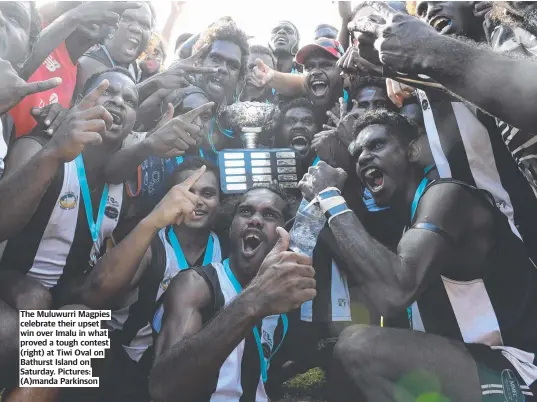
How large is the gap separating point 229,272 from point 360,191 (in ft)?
2.65

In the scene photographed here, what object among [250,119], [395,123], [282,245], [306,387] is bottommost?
[306,387]

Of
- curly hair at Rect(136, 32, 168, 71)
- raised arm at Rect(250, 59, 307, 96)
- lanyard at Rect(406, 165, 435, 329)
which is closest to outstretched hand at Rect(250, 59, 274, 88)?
raised arm at Rect(250, 59, 307, 96)

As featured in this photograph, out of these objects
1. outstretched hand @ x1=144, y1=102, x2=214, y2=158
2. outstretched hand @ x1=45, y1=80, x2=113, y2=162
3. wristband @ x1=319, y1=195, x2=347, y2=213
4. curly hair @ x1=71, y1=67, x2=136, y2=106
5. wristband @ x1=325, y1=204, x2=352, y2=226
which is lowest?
wristband @ x1=325, y1=204, x2=352, y2=226

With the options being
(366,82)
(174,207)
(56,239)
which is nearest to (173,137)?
(174,207)

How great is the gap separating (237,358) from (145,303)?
1.97 feet

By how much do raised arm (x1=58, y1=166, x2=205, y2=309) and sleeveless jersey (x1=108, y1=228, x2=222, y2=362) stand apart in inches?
2.7

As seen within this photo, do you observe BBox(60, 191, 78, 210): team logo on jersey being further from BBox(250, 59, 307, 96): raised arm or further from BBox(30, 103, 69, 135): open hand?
BBox(250, 59, 307, 96): raised arm

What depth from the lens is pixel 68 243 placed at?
Answer: 2.89 metres

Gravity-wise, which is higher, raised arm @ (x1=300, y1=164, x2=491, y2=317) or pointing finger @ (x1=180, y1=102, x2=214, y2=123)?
pointing finger @ (x1=180, y1=102, x2=214, y2=123)

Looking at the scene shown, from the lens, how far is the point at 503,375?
2.29 m

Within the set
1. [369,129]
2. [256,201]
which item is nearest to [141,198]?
[256,201]

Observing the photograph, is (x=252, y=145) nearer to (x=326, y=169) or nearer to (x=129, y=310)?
(x=326, y=169)

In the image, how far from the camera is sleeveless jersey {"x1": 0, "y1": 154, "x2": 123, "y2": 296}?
9.11 ft

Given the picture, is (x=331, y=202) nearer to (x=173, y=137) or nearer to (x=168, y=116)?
(x=173, y=137)
